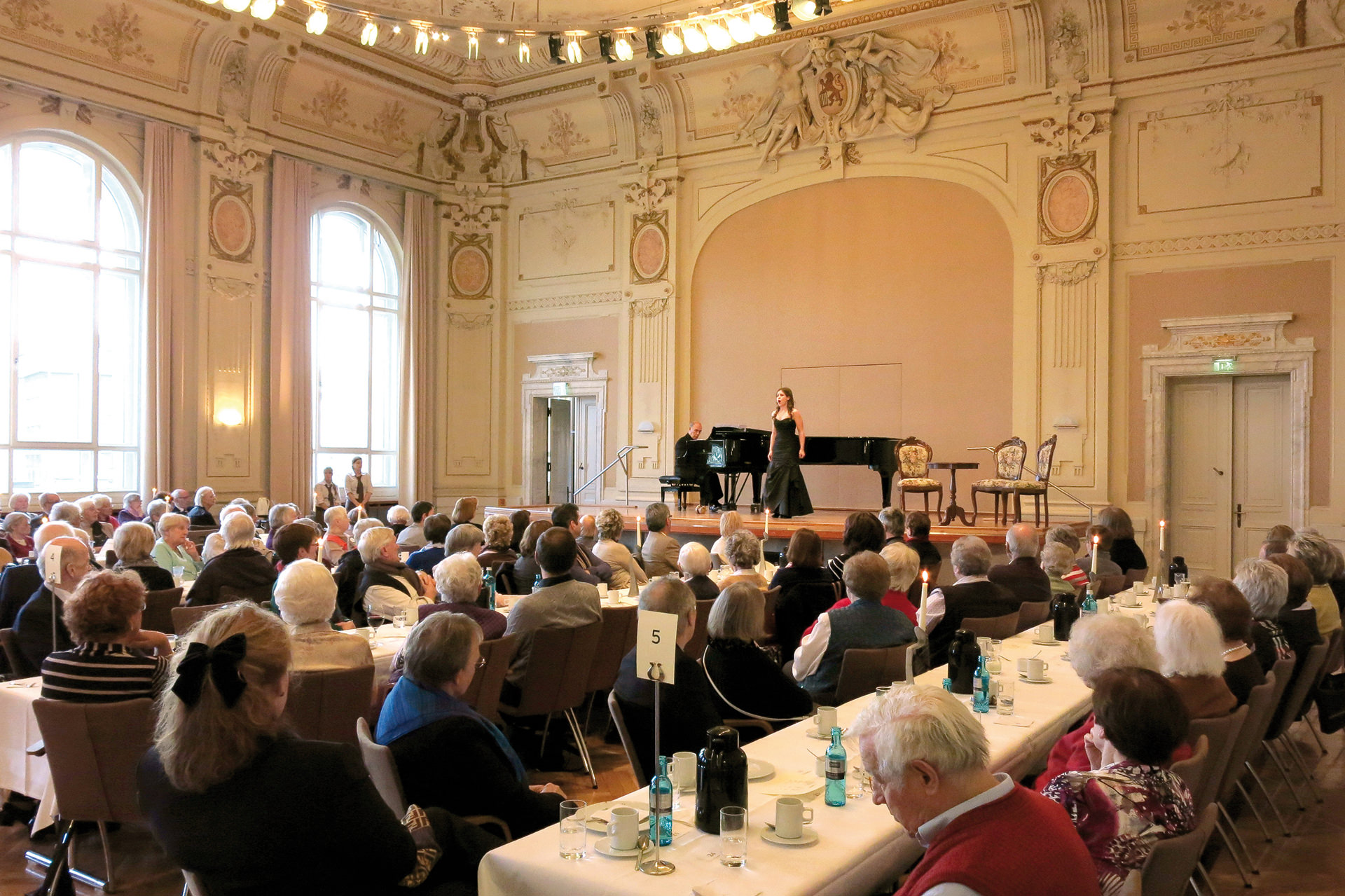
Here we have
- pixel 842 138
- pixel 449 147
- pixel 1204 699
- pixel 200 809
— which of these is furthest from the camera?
pixel 449 147

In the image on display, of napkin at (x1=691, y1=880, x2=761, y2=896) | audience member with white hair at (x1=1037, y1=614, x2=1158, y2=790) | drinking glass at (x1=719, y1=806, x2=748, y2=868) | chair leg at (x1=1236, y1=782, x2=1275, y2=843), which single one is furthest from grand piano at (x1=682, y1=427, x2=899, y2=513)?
napkin at (x1=691, y1=880, x2=761, y2=896)

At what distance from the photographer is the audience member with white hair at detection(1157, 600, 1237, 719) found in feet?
9.68

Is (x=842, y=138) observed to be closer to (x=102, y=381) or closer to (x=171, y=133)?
(x=171, y=133)

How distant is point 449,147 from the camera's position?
15.9 m

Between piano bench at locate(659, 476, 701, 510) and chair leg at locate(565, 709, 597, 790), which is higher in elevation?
piano bench at locate(659, 476, 701, 510)

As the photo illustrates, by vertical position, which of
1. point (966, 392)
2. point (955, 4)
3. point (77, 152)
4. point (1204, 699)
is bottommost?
point (1204, 699)

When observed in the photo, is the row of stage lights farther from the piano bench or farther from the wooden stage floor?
the wooden stage floor

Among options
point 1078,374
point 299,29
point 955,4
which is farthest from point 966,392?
point 299,29

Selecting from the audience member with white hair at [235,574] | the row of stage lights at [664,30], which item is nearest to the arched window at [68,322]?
the row of stage lights at [664,30]

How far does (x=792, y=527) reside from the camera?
34.7 ft

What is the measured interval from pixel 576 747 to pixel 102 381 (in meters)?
9.71

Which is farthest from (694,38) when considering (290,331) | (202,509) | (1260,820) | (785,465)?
(1260,820)

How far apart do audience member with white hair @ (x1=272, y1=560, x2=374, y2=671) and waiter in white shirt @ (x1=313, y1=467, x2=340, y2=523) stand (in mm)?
9215

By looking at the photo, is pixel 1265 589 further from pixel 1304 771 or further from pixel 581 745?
pixel 581 745
